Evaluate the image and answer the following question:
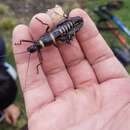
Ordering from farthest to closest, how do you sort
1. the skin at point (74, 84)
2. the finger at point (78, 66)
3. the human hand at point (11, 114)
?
the human hand at point (11, 114), the finger at point (78, 66), the skin at point (74, 84)

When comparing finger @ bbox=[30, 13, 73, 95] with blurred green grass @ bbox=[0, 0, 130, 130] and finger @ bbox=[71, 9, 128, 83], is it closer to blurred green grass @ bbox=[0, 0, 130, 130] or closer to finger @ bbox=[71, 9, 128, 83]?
finger @ bbox=[71, 9, 128, 83]

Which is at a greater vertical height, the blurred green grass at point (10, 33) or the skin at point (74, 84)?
the blurred green grass at point (10, 33)

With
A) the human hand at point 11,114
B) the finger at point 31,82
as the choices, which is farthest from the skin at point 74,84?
the human hand at point 11,114

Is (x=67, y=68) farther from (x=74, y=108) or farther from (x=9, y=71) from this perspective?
(x=9, y=71)

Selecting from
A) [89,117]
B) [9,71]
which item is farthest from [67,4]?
[89,117]

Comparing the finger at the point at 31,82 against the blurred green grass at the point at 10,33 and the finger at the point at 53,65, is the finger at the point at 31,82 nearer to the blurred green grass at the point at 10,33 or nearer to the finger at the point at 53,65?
the finger at the point at 53,65

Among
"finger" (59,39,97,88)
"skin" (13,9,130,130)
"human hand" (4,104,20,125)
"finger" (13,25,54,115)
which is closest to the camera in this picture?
"skin" (13,9,130,130)

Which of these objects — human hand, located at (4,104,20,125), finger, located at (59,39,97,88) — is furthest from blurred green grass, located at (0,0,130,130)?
finger, located at (59,39,97,88)
